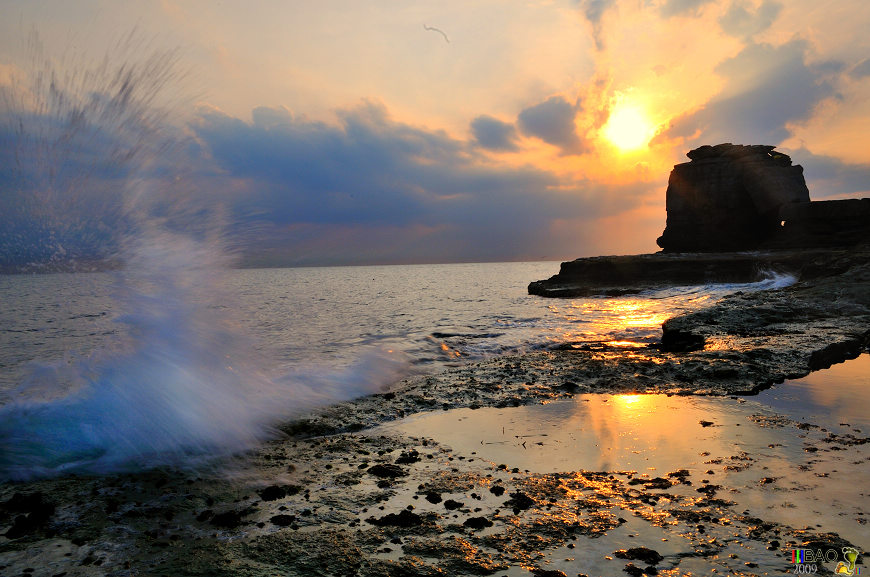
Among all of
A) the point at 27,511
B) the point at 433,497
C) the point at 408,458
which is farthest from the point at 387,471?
the point at 27,511

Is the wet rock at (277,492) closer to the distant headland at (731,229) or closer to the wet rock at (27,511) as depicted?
the wet rock at (27,511)

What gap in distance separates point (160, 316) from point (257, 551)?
818cm

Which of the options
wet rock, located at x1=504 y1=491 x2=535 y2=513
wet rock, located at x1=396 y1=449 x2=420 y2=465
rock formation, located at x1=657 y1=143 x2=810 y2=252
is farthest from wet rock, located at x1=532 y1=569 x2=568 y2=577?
rock formation, located at x1=657 y1=143 x2=810 y2=252

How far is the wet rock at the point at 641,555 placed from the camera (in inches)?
140

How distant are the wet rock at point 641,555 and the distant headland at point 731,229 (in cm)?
4640

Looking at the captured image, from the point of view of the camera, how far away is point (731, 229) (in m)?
65.9

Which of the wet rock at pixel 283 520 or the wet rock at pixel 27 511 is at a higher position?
the wet rock at pixel 283 520

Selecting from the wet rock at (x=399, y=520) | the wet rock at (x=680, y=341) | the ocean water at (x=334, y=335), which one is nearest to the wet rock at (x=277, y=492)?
the wet rock at (x=399, y=520)

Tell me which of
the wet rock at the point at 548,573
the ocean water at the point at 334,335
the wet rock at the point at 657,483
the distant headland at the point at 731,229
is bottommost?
the ocean water at the point at 334,335

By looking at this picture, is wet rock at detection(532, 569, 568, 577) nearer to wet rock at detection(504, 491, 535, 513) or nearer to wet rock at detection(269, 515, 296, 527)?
wet rock at detection(504, 491, 535, 513)

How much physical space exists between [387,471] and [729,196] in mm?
74945

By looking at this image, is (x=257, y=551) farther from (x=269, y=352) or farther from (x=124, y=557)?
(x=269, y=352)

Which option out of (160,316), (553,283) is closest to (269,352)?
(160,316)

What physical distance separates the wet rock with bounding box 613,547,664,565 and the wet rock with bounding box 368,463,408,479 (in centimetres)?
273
